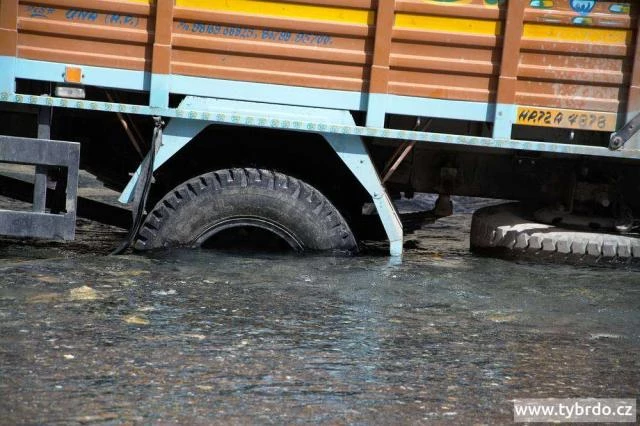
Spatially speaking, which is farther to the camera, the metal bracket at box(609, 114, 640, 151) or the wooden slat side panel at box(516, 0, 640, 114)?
the metal bracket at box(609, 114, 640, 151)

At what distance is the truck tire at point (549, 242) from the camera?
621 centimetres

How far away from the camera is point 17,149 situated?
5.80 metres

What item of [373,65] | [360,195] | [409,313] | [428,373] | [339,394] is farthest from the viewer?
[360,195]

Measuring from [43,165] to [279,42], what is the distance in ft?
5.33

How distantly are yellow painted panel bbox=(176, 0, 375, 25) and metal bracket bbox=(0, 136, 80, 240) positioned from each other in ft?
4.03

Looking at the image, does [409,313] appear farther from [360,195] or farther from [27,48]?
[27,48]

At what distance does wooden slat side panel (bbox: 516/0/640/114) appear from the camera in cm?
576

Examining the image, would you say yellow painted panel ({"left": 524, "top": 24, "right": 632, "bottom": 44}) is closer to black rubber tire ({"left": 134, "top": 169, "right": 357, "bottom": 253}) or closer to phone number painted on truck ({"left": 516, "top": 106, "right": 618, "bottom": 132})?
phone number painted on truck ({"left": 516, "top": 106, "right": 618, "bottom": 132})

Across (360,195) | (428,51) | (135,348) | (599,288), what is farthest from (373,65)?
(135,348)

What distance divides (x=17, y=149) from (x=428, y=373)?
305 cm

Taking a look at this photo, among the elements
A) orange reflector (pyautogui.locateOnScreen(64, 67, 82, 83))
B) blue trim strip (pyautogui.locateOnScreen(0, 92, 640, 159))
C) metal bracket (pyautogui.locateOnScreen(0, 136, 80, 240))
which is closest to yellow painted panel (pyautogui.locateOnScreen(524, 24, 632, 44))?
blue trim strip (pyautogui.locateOnScreen(0, 92, 640, 159))

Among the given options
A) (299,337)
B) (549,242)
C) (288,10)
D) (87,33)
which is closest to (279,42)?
(288,10)

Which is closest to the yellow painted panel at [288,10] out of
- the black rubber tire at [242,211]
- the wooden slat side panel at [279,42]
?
the wooden slat side panel at [279,42]

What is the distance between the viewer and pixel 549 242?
6.25 metres
